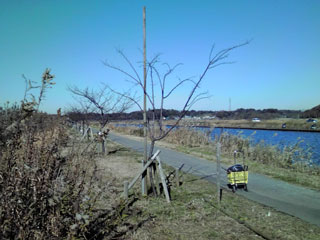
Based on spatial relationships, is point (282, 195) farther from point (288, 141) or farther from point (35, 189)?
point (288, 141)

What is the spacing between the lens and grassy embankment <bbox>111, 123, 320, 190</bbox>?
28.3 ft

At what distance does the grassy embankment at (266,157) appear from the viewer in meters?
8.64

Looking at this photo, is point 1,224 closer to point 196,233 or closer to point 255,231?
point 196,233

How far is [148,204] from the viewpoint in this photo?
5469 mm

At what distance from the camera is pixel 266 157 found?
12.2 m

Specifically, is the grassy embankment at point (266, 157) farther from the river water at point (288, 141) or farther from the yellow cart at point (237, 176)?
the yellow cart at point (237, 176)

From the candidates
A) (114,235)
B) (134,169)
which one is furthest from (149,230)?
(134,169)

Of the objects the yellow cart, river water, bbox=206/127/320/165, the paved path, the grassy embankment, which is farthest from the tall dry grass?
river water, bbox=206/127/320/165

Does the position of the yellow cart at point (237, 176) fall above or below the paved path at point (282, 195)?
above

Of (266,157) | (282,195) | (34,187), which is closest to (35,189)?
(34,187)

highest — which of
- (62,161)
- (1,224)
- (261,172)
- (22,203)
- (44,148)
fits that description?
(44,148)

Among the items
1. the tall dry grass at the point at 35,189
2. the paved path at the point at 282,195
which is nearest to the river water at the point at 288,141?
the paved path at the point at 282,195

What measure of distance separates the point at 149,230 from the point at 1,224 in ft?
8.04

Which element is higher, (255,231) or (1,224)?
(1,224)
